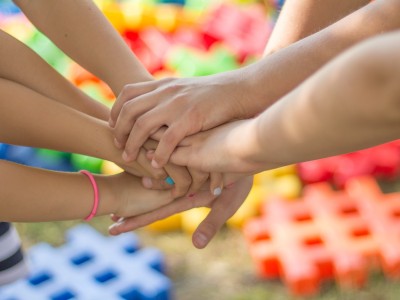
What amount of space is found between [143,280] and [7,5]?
1.35 m

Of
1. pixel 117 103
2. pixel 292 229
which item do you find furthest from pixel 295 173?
pixel 117 103

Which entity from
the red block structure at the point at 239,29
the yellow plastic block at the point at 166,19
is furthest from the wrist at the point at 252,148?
the yellow plastic block at the point at 166,19

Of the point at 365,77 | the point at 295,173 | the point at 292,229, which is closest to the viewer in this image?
the point at 365,77

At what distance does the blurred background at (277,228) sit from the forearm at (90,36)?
517 millimetres

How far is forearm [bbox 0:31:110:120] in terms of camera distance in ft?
4.00

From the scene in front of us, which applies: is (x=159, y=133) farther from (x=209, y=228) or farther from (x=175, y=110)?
(x=209, y=228)

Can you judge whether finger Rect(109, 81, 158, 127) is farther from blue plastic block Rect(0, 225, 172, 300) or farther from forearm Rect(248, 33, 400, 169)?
blue plastic block Rect(0, 225, 172, 300)

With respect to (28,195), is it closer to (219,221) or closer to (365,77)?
(219,221)

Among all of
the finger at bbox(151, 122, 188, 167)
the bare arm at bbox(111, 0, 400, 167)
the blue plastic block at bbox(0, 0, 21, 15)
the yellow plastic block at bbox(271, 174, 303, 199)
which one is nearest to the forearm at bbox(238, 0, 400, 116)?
the bare arm at bbox(111, 0, 400, 167)

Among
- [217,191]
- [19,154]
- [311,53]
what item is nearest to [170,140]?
[217,191]

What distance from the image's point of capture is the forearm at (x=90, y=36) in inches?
52.2

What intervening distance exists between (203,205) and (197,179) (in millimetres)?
115

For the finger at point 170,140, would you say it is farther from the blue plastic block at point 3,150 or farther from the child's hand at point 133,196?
the blue plastic block at point 3,150

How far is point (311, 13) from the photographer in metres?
1.35
